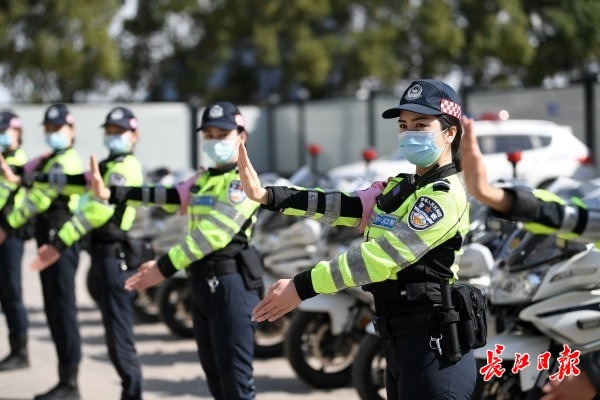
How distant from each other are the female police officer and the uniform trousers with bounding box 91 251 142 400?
2.62m

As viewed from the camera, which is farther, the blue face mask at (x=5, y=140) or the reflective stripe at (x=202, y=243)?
the blue face mask at (x=5, y=140)

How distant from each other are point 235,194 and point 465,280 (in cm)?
180

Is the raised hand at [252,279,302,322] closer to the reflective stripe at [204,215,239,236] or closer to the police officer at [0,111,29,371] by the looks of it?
the reflective stripe at [204,215,239,236]

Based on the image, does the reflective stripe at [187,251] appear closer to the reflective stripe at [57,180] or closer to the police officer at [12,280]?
the reflective stripe at [57,180]

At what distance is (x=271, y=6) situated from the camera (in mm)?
32406

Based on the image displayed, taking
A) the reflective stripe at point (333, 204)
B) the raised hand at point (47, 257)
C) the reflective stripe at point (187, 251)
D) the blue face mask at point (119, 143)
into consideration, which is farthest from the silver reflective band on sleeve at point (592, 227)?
the raised hand at point (47, 257)

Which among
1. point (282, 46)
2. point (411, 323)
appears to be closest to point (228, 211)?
point (411, 323)

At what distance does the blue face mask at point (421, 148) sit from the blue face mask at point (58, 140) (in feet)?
12.8

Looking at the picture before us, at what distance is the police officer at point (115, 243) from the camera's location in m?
6.31

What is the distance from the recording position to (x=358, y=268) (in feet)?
12.3

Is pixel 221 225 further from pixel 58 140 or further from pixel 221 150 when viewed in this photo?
pixel 58 140

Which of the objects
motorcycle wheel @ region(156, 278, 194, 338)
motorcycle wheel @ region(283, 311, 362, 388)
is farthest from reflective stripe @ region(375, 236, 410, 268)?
motorcycle wheel @ region(156, 278, 194, 338)

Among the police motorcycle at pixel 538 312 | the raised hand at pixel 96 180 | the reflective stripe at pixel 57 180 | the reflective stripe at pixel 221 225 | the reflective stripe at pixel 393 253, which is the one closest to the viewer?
the reflective stripe at pixel 393 253

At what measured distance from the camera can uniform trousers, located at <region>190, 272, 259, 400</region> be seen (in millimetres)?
5219
